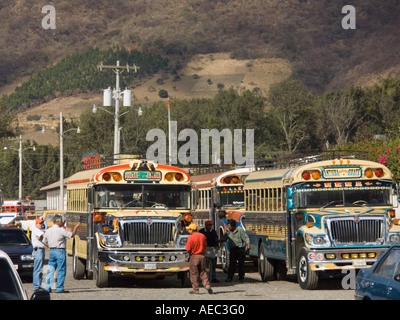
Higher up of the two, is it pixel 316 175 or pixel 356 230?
pixel 316 175

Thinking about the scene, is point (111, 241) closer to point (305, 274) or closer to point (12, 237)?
point (305, 274)

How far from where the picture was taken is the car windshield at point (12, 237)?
1096 inches

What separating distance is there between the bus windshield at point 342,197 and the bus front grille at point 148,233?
3213 millimetres

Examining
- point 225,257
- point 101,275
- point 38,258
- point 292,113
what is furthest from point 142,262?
point 292,113

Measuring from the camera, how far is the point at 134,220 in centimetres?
2203

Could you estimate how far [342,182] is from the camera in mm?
21750

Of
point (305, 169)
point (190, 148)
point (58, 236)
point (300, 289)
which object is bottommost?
point (300, 289)

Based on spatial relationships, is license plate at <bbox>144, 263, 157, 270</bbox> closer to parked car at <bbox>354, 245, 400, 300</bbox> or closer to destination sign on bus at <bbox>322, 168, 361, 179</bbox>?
destination sign on bus at <bbox>322, 168, 361, 179</bbox>

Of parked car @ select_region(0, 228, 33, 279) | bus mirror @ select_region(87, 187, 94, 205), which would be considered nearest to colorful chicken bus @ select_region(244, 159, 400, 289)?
bus mirror @ select_region(87, 187, 94, 205)

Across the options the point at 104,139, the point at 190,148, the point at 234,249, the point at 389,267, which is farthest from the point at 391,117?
the point at 389,267

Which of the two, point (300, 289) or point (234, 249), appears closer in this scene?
point (300, 289)

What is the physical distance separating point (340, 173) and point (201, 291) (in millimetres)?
4322
